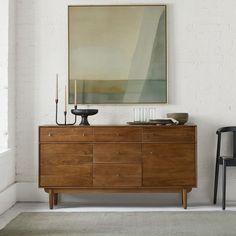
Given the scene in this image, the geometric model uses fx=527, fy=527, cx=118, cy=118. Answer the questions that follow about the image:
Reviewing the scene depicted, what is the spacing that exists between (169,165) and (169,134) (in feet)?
0.98

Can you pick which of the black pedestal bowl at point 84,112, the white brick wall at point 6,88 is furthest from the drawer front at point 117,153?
the white brick wall at point 6,88

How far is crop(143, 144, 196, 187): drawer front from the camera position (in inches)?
199

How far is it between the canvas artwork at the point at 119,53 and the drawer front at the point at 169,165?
64 centimetres

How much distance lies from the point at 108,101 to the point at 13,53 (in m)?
1.11

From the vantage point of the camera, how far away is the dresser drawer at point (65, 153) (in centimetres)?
509

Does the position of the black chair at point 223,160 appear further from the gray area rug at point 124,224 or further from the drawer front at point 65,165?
the drawer front at point 65,165

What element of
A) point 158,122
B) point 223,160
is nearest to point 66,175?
point 158,122

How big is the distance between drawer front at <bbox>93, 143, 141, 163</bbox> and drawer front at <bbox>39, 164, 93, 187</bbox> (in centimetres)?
14

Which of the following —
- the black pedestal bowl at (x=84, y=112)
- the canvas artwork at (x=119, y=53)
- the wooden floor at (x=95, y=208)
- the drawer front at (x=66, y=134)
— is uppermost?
the canvas artwork at (x=119, y=53)

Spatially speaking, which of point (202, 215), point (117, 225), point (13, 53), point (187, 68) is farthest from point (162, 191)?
point (13, 53)

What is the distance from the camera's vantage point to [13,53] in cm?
550

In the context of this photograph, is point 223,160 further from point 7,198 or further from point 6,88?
point 6,88

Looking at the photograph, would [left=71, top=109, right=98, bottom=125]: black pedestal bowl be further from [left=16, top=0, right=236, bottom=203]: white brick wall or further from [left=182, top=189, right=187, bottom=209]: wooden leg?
[left=182, top=189, right=187, bottom=209]: wooden leg

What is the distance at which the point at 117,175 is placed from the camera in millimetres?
5078
